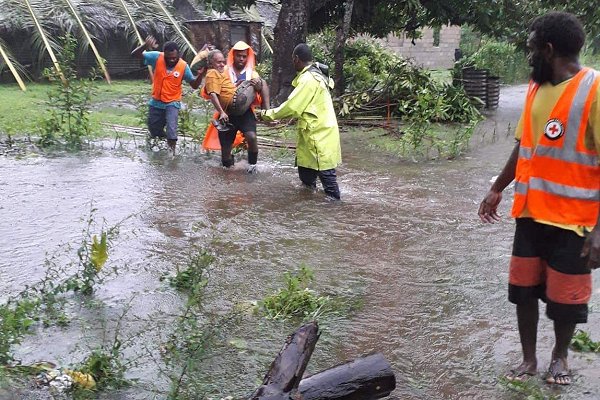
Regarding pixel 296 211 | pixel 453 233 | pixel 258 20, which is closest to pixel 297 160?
pixel 296 211

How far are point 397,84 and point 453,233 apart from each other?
775 centimetres

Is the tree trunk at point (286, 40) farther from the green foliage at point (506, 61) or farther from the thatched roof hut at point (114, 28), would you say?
the green foliage at point (506, 61)

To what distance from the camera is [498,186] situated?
3764 millimetres

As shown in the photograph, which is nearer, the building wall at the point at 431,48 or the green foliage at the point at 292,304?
the green foliage at the point at 292,304

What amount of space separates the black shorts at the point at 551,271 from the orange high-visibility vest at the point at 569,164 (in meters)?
0.11

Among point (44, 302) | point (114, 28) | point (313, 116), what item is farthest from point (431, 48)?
point (44, 302)

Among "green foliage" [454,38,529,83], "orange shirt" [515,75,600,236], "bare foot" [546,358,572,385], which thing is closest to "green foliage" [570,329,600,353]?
"bare foot" [546,358,572,385]

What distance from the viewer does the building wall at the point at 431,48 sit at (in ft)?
100

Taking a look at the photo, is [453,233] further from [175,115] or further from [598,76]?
[175,115]

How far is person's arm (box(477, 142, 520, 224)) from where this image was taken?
3676 mm

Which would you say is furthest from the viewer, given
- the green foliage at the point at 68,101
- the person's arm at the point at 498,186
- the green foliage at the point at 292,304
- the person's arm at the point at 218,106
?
the green foliage at the point at 68,101

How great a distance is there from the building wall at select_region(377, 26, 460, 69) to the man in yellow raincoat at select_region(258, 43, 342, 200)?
77.9ft

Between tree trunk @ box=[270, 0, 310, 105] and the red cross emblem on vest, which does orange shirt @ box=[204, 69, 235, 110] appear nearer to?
tree trunk @ box=[270, 0, 310, 105]

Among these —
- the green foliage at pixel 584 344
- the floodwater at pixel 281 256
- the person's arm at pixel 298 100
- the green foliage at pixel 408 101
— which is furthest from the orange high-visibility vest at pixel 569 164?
the green foliage at pixel 408 101
